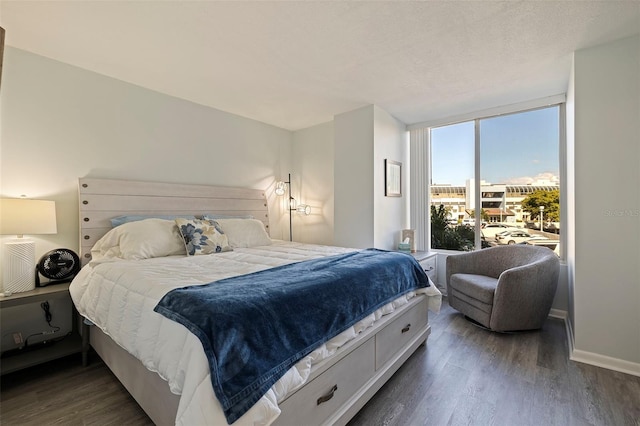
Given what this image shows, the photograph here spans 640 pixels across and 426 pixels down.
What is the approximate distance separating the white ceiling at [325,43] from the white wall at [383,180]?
0.54m

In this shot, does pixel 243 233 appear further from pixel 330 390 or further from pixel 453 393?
pixel 453 393

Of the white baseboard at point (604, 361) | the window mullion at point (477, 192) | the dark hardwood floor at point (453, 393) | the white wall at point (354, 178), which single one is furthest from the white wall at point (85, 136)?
the white baseboard at point (604, 361)

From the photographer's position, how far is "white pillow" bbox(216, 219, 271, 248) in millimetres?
3049

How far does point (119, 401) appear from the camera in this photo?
6.04ft

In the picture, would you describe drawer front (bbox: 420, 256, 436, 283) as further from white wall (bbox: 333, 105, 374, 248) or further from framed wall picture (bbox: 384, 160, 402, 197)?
framed wall picture (bbox: 384, 160, 402, 197)

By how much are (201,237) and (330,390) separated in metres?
1.77

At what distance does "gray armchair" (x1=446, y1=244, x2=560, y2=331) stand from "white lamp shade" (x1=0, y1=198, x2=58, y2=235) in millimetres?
3876

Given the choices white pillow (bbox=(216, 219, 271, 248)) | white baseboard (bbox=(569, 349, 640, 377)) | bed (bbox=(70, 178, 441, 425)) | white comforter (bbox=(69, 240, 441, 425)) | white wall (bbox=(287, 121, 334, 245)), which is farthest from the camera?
white wall (bbox=(287, 121, 334, 245))

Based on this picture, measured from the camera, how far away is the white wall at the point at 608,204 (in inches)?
83.6

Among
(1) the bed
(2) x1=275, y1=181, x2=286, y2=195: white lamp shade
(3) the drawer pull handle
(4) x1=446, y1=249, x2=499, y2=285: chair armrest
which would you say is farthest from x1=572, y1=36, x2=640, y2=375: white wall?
(2) x1=275, y1=181, x2=286, y2=195: white lamp shade

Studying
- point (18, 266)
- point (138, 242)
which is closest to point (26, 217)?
point (18, 266)

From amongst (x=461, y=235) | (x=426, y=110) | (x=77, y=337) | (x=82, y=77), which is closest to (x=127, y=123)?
(x=82, y=77)

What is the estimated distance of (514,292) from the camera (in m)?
2.71

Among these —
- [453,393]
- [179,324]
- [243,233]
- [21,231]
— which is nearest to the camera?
[179,324]
